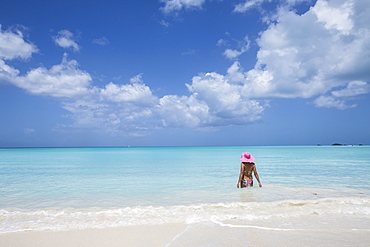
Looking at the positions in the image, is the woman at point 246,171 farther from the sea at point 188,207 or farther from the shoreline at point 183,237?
the shoreline at point 183,237

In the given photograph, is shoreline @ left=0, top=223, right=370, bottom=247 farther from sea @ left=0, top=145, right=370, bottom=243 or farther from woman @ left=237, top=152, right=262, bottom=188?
woman @ left=237, top=152, right=262, bottom=188

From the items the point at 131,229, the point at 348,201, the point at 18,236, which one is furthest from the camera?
the point at 348,201

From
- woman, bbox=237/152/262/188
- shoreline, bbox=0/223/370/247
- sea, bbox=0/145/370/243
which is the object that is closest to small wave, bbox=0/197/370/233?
sea, bbox=0/145/370/243

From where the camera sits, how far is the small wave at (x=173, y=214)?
5.45 metres

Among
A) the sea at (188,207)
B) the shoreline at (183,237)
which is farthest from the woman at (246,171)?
the shoreline at (183,237)

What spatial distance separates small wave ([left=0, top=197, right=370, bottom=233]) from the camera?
5445 millimetres

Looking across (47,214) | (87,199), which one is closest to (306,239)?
(47,214)

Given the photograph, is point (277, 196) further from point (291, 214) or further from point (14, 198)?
point (14, 198)

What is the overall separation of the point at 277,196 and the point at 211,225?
4.54 meters

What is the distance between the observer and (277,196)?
8.63 m

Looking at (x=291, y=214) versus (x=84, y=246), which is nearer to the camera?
(x=84, y=246)

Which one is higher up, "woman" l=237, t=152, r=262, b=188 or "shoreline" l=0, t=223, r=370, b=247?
"woman" l=237, t=152, r=262, b=188

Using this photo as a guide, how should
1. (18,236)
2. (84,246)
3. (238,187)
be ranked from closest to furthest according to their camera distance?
1. (84,246)
2. (18,236)
3. (238,187)

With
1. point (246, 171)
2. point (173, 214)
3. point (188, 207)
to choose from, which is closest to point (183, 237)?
point (173, 214)
